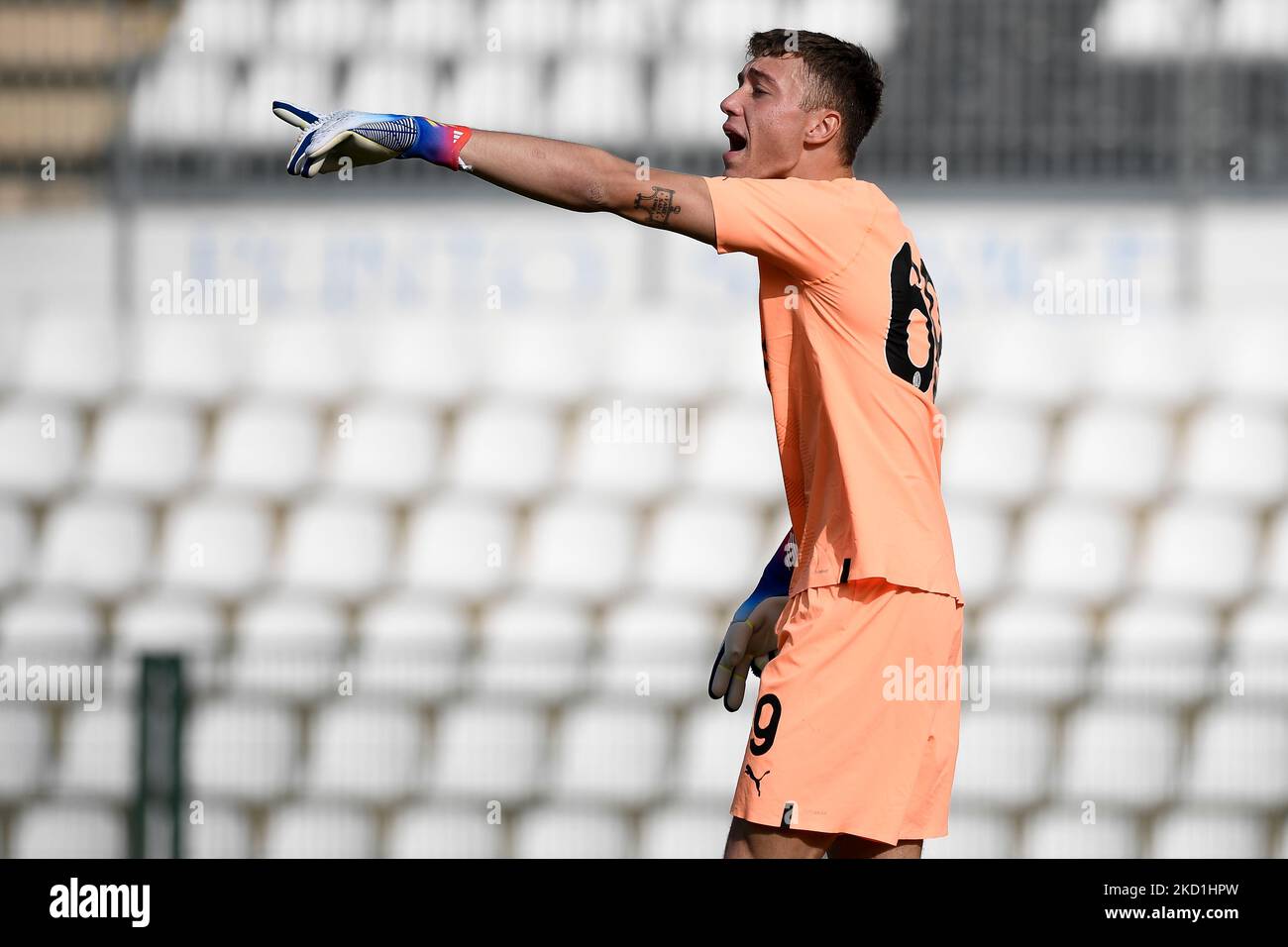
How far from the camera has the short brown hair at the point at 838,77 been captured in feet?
7.24

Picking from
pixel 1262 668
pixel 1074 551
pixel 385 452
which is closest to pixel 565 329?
pixel 385 452

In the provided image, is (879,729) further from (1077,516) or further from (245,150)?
(245,150)

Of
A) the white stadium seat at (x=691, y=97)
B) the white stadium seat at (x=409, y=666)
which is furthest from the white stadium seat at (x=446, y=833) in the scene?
the white stadium seat at (x=691, y=97)

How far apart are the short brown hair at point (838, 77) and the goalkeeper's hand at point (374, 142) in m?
0.55

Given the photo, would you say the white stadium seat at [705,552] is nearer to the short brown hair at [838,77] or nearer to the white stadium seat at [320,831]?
the white stadium seat at [320,831]

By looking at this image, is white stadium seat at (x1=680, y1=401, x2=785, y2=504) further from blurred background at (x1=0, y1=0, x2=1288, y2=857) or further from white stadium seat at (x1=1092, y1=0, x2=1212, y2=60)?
white stadium seat at (x1=1092, y1=0, x2=1212, y2=60)

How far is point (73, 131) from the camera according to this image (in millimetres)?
6246

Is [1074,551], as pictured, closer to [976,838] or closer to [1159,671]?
[1159,671]

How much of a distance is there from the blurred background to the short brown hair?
2.60 m

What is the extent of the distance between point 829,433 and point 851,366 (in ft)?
0.33
